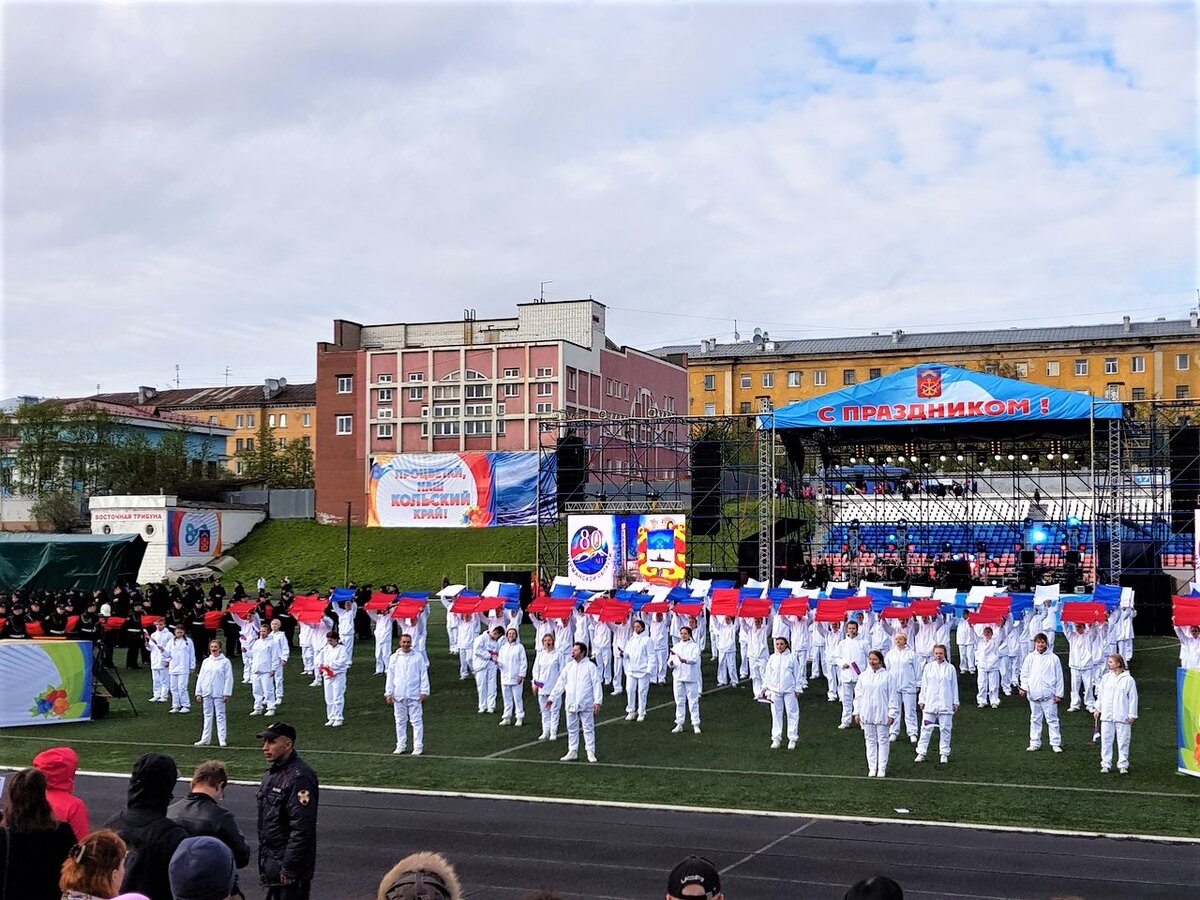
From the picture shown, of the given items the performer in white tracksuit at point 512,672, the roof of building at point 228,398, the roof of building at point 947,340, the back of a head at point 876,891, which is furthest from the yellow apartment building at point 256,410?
the back of a head at point 876,891

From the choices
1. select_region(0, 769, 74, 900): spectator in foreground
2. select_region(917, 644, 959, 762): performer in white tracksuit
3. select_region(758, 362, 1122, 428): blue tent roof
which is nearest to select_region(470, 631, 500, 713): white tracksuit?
select_region(917, 644, 959, 762): performer in white tracksuit

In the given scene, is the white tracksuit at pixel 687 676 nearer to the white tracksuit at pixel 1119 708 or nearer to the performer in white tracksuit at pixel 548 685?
the performer in white tracksuit at pixel 548 685

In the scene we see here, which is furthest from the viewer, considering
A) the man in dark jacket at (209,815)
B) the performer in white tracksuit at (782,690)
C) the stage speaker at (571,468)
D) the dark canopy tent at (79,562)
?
the dark canopy tent at (79,562)

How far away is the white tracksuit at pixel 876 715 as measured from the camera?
14375 mm

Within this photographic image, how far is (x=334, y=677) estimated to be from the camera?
1861 centimetres

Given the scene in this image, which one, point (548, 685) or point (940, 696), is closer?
point (940, 696)

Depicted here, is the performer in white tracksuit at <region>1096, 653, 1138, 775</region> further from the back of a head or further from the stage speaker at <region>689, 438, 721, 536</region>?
the stage speaker at <region>689, 438, 721, 536</region>

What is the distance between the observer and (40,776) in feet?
18.5

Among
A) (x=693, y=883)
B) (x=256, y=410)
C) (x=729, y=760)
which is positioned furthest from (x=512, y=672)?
(x=256, y=410)

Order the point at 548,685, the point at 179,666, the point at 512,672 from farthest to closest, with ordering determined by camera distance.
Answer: the point at 179,666 < the point at 512,672 < the point at 548,685

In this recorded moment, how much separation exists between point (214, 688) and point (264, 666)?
8.27 feet

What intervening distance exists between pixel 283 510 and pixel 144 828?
183ft

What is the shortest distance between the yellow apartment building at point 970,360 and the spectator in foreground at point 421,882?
7082cm

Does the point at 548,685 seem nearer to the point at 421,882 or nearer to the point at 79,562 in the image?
the point at 421,882
